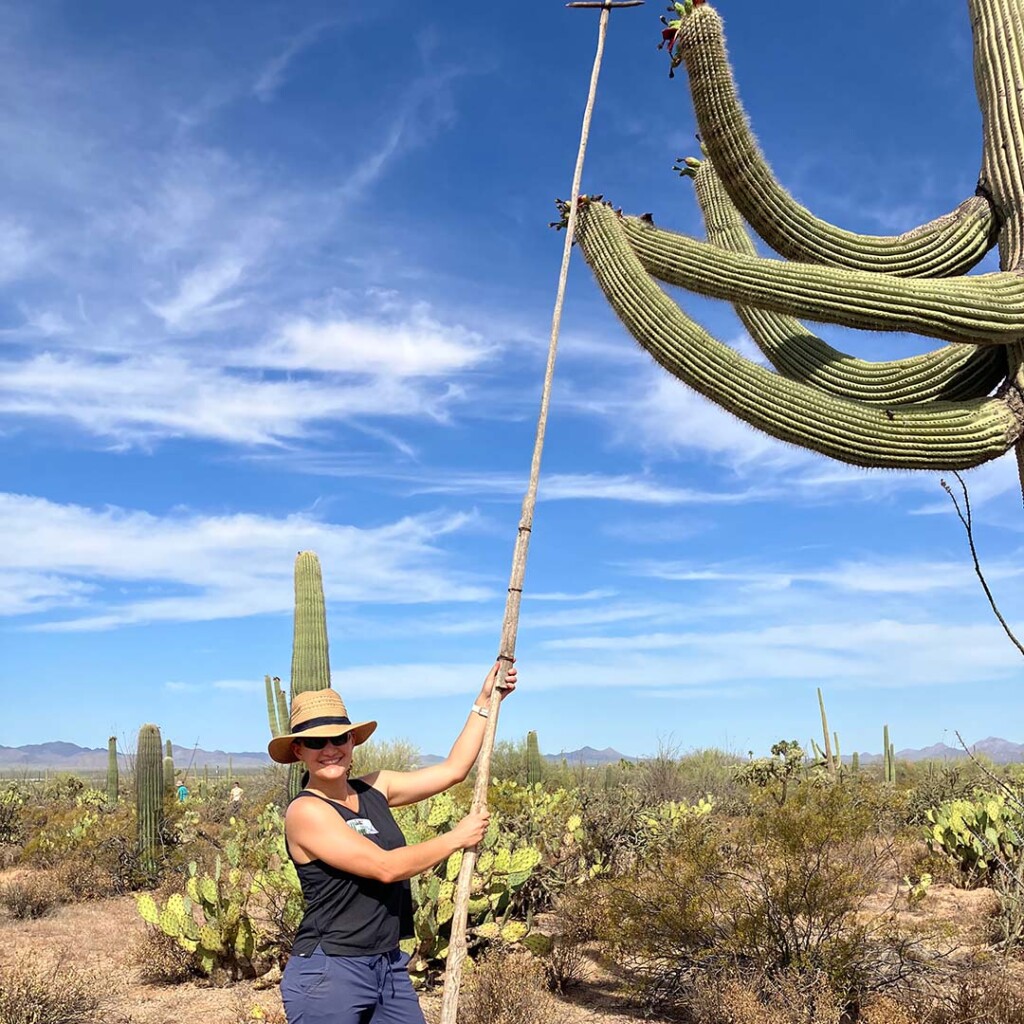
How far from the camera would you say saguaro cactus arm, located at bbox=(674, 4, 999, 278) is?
6699mm

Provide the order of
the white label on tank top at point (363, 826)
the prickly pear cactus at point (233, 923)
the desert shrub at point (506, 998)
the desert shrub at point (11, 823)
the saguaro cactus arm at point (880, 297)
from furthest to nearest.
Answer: the desert shrub at point (11, 823), the prickly pear cactus at point (233, 923), the desert shrub at point (506, 998), the saguaro cactus arm at point (880, 297), the white label on tank top at point (363, 826)

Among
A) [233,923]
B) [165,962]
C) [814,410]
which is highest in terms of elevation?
[814,410]

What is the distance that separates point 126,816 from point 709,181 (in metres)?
12.7

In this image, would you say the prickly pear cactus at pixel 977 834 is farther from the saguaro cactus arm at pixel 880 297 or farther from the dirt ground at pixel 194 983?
the saguaro cactus arm at pixel 880 297

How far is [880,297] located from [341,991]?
466 cm

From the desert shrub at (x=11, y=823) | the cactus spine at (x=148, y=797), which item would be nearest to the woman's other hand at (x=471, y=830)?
the cactus spine at (x=148, y=797)

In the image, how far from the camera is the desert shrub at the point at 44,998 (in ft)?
21.5

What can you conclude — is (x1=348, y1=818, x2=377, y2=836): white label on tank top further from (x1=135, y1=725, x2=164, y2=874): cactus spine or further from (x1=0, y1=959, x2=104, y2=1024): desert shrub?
(x1=135, y1=725, x2=164, y2=874): cactus spine

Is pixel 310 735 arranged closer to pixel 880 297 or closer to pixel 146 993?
pixel 880 297

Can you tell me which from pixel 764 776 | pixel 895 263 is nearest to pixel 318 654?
pixel 895 263

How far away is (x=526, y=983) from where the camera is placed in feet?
21.5

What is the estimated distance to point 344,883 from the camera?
3.45 m

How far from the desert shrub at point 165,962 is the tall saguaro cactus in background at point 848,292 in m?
6.09

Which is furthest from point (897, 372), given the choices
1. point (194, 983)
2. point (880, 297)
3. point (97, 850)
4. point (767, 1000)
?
point (97, 850)
